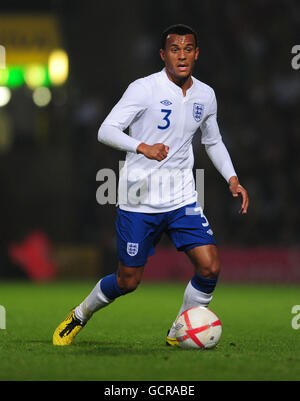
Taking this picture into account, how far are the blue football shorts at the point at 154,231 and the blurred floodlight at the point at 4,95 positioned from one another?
1150cm

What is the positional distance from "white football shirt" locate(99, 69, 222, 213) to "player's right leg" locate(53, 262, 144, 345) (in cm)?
44

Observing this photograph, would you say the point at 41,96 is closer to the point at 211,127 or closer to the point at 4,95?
the point at 4,95

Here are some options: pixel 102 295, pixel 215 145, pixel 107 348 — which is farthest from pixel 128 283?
pixel 215 145

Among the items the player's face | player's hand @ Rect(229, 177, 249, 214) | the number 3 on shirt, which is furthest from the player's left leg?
the player's face

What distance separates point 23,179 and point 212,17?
5.02m

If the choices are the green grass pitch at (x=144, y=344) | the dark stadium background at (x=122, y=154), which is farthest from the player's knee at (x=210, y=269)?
the dark stadium background at (x=122, y=154)

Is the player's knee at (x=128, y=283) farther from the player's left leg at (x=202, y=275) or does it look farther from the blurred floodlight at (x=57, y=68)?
the blurred floodlight at (x=57, y=68)

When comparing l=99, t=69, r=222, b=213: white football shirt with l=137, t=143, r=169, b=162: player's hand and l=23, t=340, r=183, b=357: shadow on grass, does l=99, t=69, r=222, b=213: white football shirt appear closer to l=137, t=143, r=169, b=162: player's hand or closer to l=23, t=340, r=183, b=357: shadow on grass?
l=137, t=143, r=169, b=162: player's hand

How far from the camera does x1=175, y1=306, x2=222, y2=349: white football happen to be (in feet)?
19.3

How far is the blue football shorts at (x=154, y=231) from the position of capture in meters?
6.05
